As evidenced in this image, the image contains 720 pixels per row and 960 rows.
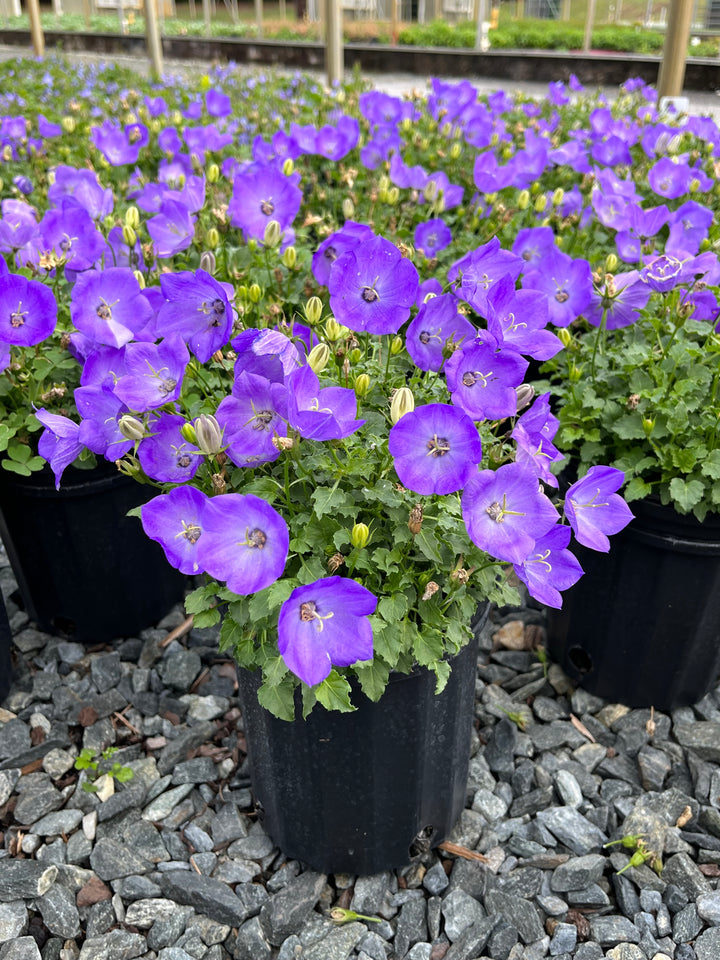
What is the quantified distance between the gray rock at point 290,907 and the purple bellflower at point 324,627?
905 millimetres

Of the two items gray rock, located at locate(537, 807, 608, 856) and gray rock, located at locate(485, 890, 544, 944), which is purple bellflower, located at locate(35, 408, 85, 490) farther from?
gray rock, located at locate(537, 807, 608, 856)

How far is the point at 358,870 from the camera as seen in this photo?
6.55 ft

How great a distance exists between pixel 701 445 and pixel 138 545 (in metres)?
1.61

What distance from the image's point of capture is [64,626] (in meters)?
2.73

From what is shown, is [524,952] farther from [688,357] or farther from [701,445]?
[688,357]

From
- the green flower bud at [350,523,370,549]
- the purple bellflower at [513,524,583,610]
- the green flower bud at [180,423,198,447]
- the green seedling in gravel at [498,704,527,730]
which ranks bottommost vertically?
the green seedling in gravel at [498,704,527,730]

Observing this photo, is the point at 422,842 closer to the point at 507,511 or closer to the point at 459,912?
the point at 459,912

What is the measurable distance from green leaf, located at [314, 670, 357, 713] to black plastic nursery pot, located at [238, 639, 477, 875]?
20 centimetres

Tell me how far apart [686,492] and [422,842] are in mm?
1022

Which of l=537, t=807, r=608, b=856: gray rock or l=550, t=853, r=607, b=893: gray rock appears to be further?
l=537, t=807, r=608, b=856: gray rock

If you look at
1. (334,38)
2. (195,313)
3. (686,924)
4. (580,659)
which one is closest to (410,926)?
(686,924)

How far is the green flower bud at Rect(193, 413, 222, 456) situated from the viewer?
135 centimetres

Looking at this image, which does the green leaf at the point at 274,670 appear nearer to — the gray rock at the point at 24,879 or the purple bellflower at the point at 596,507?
the purple bellflower at the point at 596,507

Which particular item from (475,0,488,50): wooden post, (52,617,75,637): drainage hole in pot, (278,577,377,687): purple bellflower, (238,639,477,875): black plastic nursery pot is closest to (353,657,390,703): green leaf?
(238,639,477,875): black plastic nursery pot
